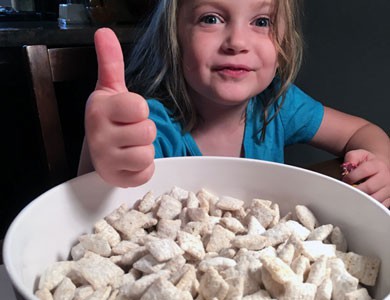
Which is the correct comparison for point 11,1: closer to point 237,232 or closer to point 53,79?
point 53,79

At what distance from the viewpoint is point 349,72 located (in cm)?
146

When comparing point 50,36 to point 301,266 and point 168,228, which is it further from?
point 301,266

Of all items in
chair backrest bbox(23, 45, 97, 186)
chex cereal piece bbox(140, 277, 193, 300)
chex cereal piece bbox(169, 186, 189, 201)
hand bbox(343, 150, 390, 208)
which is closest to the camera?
chex cereal piece bbox(140, 277, 193, 300)

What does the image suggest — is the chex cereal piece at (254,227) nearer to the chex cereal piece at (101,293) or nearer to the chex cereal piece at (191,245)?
the chex cereal piece at (191,245)

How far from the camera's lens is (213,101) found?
1.00 m

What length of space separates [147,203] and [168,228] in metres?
0.06

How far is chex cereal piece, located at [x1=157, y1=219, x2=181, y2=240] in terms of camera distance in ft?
1.77

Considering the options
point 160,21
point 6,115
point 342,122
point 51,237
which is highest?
point 160,21

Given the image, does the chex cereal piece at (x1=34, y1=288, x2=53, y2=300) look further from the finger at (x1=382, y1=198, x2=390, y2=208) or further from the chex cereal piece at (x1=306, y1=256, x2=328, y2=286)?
the finger at (x1=382, y1=198, x2=390, y2=208)

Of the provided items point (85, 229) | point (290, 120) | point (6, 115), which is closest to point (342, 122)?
point (290, 120)

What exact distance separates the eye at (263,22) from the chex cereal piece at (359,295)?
1.89ft

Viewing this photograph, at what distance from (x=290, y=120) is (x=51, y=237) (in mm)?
722

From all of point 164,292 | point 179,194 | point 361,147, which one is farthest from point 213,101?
point 164,292

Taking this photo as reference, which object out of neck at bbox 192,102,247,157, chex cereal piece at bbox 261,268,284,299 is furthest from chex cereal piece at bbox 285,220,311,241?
neck at bbox 192,102,247,157
